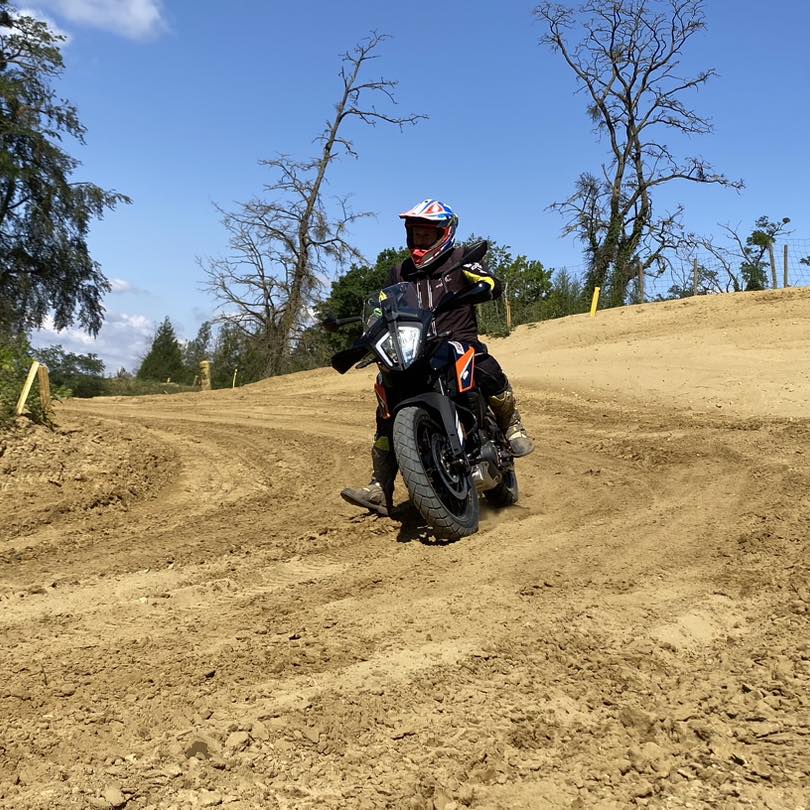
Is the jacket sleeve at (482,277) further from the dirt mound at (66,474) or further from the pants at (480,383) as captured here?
the dirt mound at (66,474)

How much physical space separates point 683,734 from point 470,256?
3.61 m

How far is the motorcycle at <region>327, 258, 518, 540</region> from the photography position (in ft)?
14.4

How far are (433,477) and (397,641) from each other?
1650 mm

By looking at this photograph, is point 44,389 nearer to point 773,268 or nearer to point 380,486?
point 380,486

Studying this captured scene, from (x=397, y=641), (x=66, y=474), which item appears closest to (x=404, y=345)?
(x=397, y=641)

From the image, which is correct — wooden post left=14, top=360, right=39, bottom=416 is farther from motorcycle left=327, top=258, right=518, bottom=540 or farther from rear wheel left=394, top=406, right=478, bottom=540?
rear wheel left=394, top=406, right=478, bottom=540

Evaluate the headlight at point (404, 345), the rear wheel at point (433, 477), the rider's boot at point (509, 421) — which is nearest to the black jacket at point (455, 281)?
the headlight at point (404, 345)

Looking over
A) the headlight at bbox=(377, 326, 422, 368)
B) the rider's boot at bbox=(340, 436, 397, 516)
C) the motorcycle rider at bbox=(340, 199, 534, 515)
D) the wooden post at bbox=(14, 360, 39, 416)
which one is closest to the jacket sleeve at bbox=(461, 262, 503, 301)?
the motorcycle rider at bbox=(340, 199, 534, 515)

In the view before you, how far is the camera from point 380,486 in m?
5.38

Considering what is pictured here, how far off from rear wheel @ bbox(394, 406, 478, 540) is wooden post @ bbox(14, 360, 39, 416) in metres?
4.51

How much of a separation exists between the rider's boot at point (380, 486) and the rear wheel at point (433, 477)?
68cm

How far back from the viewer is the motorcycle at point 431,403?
4391mm

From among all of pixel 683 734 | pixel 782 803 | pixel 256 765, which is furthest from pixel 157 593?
pixel 782 803

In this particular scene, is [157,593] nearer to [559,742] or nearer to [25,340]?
[559,742]
